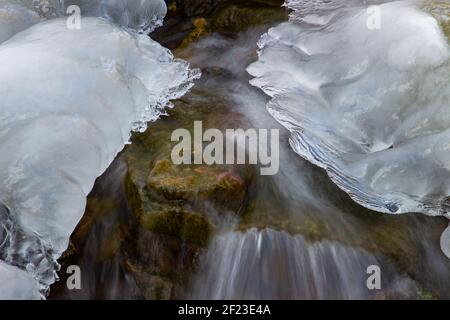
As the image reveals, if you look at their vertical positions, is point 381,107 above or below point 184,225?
above

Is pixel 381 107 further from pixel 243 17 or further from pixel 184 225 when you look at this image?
pixel 243 17

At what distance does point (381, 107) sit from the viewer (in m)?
3.46

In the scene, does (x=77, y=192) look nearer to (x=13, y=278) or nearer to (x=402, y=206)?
(x=13, y=278)

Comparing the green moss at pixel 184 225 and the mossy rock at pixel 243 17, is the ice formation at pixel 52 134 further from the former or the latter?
the mossy rock at pixel 243 17

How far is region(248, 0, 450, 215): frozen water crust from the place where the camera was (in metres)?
3.24

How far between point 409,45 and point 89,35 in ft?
7.26

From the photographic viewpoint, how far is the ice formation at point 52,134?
115 inches

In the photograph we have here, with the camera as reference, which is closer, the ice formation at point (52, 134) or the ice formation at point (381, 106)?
the ice formation at point (52, 134)

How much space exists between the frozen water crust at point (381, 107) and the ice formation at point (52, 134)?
3.82ft

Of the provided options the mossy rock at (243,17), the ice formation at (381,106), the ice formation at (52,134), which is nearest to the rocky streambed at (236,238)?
the ice formation at (381,106)

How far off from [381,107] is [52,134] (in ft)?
6.72
